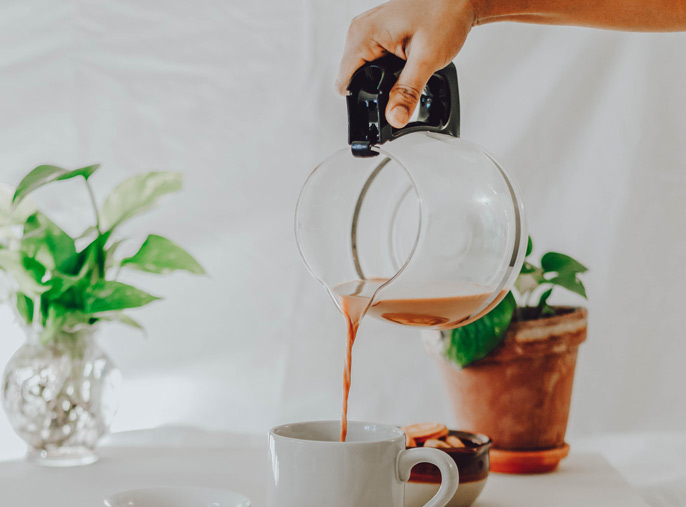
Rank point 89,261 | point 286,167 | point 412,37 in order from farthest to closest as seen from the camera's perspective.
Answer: point 286,167 → point 89,261 → point 412,37

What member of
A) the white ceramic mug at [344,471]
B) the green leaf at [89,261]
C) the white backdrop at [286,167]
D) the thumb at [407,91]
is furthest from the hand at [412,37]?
the white backdrop at [286,167]

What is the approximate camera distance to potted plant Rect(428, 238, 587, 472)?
2.97 ft

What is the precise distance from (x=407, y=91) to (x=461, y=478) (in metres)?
0.35

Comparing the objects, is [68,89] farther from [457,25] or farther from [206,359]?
[457,25]

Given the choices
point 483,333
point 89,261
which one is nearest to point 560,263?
point 483,333

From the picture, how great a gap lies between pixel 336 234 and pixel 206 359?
0.69 meters

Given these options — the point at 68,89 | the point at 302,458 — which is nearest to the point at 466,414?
the point at 302,458

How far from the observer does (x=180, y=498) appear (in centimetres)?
67

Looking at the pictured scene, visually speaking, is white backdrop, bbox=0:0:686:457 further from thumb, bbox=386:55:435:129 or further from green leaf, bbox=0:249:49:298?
thumb, bbox=386:55:435:129

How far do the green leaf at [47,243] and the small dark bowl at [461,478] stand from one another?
493mm

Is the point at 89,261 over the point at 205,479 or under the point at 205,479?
over

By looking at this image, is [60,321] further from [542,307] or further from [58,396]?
[542,307]

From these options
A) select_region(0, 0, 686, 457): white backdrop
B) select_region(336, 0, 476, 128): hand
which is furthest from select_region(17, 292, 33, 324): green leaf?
select_region(336, 0, 476, 128): hand

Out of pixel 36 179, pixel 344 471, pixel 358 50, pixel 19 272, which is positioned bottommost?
pixel 344 471
